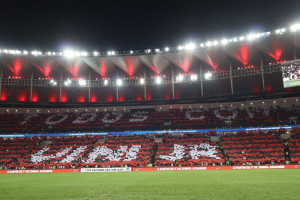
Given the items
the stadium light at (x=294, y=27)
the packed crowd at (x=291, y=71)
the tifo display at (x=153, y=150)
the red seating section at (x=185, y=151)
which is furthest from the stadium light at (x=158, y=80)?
the stadium light at (x=294, y=27)

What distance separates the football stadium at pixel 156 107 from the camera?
34.3 m

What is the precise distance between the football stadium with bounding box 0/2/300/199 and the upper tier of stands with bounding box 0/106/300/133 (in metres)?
0.19

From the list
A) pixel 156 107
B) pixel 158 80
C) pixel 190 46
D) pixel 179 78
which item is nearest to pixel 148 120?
pixel 156 107

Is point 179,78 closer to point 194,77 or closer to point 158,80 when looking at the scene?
point 194,77

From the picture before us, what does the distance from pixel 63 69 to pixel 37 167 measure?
91.6 ft

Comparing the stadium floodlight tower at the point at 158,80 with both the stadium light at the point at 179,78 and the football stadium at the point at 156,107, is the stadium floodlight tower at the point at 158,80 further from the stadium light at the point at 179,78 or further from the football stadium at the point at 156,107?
the stadium light at the point at 179,78

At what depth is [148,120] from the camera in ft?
161

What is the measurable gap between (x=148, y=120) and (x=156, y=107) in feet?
21.6

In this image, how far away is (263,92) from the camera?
47.0 metres

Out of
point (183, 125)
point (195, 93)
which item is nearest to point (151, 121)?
point (183, 125)

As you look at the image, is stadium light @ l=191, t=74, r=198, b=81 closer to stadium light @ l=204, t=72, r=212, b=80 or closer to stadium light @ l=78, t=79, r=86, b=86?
stadium light @ l=204, t=72, r=212, b=80

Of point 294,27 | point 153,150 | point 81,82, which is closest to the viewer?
point 153,150

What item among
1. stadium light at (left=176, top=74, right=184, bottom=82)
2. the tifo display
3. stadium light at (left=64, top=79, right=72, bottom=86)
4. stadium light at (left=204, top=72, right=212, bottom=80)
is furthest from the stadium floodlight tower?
stadium light at (left=64, top=79, right=72, bottom=86)

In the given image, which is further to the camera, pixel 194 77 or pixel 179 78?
→ pixel 179 78
